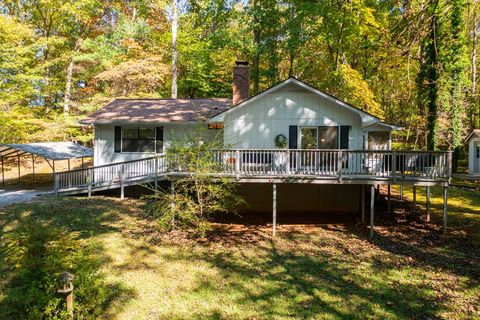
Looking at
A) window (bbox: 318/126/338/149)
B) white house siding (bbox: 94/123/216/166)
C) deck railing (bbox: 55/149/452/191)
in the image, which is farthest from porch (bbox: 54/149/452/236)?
white house siding (bbox: 94/123/216/166)

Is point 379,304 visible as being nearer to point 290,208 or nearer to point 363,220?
point 363,220

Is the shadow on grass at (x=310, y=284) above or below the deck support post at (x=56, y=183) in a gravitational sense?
below

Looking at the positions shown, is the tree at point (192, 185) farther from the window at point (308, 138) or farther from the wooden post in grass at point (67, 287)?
the wooden post in grass at point (67, 287)

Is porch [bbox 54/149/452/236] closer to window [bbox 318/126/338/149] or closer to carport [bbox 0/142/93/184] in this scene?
→ window [bbox 318/126/338/149]

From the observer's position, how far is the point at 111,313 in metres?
7.68

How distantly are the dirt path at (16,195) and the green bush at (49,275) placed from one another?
32.1 feet

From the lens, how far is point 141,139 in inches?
705

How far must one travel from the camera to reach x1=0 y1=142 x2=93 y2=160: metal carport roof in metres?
18.7

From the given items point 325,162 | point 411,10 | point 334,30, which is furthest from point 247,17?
point 411,10

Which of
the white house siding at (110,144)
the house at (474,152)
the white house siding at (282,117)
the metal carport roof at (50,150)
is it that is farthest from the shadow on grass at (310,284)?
the house at (474,152)

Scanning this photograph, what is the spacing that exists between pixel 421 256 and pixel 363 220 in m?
4.08

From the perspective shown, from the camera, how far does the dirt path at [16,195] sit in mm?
15977

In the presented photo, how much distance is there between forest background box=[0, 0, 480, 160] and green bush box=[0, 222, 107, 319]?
16.9 metres

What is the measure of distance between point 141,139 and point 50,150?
21.4 ft
